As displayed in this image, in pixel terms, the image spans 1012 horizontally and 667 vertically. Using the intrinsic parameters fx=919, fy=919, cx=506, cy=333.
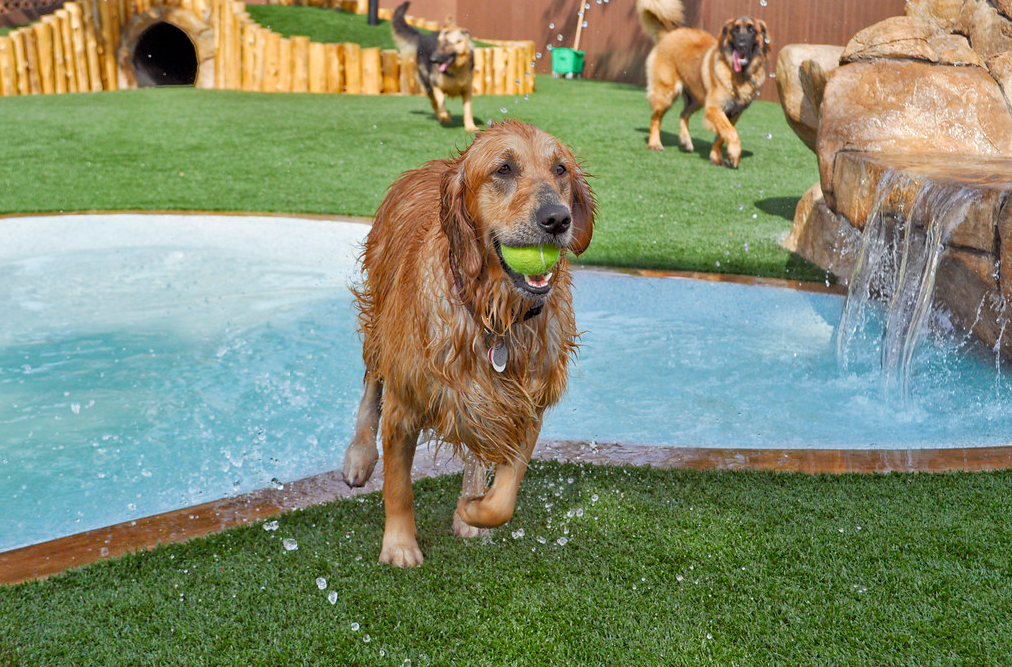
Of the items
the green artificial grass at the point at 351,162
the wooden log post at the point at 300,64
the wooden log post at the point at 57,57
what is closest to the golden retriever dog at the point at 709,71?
the green artificial grass at the point at 351,162

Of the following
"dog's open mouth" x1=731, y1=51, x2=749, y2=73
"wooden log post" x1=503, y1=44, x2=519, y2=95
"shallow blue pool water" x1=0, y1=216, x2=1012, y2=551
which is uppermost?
"dog's open mouth" x1=731, y1=51, x2=749, y2=73

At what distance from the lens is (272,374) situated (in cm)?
588

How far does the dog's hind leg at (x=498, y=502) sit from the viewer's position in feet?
10.0

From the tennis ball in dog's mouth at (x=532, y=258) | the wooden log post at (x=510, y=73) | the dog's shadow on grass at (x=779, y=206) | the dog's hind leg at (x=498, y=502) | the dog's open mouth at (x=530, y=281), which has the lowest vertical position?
the dog's shadow on grass at (x=779, y=206)

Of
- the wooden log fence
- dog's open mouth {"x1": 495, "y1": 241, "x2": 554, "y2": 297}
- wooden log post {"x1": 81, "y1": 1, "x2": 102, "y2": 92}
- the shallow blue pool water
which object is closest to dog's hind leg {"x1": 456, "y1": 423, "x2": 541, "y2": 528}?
dog's open mouth {"x1": 495, "y1": 241, "x2": 554, "y2": 297}

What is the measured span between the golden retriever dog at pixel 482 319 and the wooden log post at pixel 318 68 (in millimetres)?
15798

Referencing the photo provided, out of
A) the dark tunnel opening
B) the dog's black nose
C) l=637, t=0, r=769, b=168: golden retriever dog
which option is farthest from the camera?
the dark tunnel opening

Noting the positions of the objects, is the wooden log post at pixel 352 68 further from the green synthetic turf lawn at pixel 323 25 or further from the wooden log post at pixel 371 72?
the green synthetic turf lawn at pixel 323 25

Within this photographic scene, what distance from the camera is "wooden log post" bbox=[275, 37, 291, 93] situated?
59.9 ft

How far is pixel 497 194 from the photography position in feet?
9.27

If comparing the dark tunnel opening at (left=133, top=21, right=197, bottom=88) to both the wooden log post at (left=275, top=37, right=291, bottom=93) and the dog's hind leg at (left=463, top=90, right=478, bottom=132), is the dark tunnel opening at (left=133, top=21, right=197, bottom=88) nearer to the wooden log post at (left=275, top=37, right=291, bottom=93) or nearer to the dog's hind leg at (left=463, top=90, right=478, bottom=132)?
the wooden log post at (left=275, top=37, right=291, bottom=93)

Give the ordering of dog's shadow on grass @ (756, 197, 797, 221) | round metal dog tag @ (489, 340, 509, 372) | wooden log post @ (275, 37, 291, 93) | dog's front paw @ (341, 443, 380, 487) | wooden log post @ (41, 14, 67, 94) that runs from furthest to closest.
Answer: wooden log post @ (275, 37, 291, 93)
wooden log post @ (41, 14, 67, 94)
dog's shadow on grass @ (756, 197, 797, 221)
dog's front paw @ (341, 443, 380, 487)
round metal dog tag @ (489, 340, 509, 372)

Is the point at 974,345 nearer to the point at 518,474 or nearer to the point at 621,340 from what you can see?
the point at 621,340

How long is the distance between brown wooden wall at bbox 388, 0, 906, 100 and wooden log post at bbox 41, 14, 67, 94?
11.5 m
